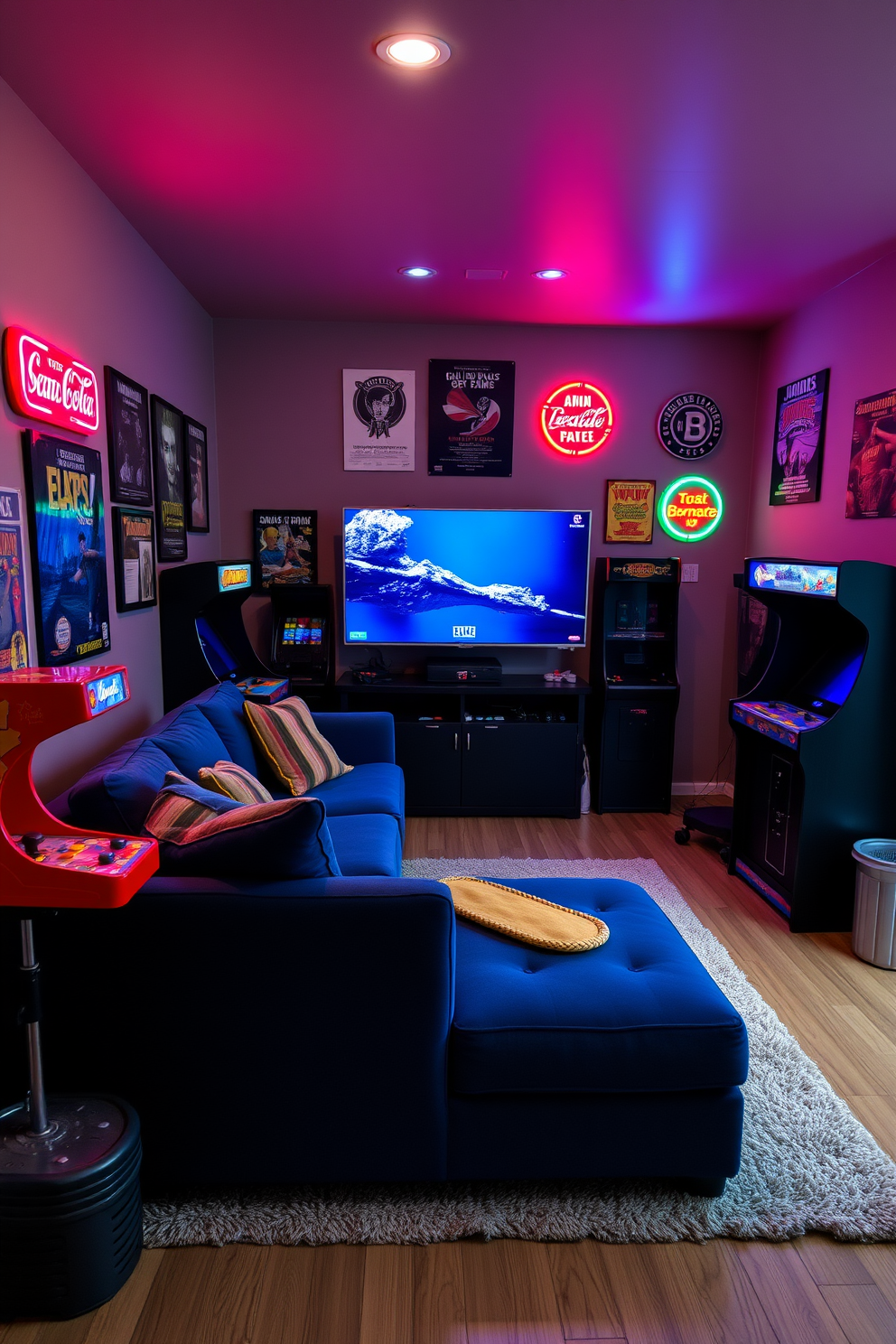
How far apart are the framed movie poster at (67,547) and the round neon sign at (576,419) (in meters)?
2.66

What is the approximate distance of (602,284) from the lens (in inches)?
153

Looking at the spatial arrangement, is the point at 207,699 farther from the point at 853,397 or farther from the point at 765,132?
the point at 853,397

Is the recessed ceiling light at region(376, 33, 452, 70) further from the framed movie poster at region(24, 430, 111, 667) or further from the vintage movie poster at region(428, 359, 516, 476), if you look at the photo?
the vintage movie poster at region(428, 359, 516, 476)

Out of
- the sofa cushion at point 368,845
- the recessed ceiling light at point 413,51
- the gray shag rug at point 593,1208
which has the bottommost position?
the gray shag rug at point 593,1208

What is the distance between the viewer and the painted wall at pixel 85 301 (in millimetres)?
2279

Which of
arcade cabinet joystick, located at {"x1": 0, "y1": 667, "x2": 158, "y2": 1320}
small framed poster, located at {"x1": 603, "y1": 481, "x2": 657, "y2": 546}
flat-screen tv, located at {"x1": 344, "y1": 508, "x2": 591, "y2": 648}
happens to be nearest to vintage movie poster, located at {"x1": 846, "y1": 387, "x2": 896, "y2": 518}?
small framed poster, located at {"x1": 603, "y1": 481, "x2": 657, "y2": 546}

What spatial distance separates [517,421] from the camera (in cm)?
472

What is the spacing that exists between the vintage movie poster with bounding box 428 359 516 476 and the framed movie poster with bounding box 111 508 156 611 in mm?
1845

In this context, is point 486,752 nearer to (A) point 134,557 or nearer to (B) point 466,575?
(B) point 466,575

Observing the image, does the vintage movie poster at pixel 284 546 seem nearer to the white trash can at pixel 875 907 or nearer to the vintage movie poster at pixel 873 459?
the vintage movie poster at pixel 873 459

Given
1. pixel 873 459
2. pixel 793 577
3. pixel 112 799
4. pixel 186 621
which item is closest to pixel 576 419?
pixel 873 459

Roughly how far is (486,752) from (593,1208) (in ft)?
9.00

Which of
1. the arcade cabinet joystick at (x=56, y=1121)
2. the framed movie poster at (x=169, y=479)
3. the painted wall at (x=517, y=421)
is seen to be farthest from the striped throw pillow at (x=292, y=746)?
the arcade cabinet joystick at (x=56, y=1121)

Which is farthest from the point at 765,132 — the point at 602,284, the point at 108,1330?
the point at 108,1330
